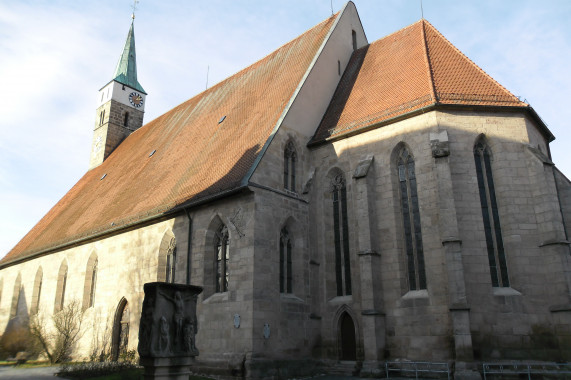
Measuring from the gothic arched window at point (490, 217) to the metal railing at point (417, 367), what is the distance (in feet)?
8.34

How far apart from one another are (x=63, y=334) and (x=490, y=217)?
51.2 feet

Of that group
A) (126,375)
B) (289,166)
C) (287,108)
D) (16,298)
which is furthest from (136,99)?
(126,375)

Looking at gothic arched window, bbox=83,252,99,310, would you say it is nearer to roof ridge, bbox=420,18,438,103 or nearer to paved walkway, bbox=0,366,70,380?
paved walkway, bbox=0,366,70,380

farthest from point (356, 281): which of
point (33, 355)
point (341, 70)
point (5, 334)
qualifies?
point (5, 334)

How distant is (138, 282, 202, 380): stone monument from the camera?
8055mm

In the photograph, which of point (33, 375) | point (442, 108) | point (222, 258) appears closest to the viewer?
point (442, 108)

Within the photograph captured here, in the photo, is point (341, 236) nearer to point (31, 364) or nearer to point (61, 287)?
point (31, 364)

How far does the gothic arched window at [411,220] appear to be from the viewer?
1291 centimetres

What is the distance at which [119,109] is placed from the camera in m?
31.5

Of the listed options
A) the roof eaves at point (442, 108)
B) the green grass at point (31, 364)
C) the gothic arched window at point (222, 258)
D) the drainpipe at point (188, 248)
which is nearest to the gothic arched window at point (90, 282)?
the green grass at point (31, 364)

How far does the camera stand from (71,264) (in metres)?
20.4

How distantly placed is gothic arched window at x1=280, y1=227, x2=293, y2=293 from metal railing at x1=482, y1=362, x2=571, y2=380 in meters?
5.62

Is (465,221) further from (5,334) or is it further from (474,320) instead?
(5,334)

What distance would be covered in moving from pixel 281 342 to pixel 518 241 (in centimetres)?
682
